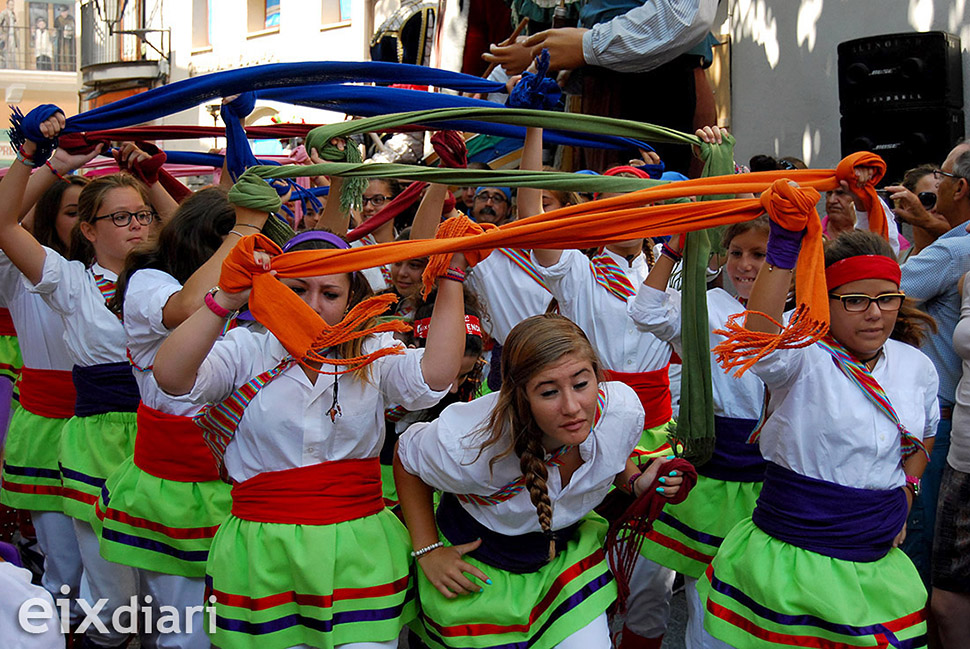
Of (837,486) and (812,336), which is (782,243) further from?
(837,486)

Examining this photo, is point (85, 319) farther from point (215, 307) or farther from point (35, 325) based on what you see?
point (215, 307)

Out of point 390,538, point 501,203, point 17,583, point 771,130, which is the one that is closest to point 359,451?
point 390,538

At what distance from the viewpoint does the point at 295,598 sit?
112 inches

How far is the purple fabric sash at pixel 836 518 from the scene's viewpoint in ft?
9.27

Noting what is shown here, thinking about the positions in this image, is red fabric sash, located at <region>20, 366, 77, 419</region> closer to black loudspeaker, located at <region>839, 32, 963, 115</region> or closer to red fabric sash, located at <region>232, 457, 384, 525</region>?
red fabric sash, located at <region>232, 457, 384, 525</region>

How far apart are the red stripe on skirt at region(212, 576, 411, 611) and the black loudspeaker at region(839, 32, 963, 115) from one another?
13.9 feet

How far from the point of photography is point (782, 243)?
255cm

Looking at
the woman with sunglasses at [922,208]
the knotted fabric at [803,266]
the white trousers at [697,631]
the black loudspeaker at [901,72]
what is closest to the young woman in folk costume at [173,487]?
the white trousers at [697,631]

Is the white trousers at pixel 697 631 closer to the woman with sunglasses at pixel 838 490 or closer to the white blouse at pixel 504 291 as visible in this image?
the woman with sunglasses at pixel 838 490

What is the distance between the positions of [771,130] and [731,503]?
478cm

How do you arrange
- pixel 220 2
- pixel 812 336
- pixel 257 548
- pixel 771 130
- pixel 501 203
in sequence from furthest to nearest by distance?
pixel 220 2
pixel 771 130
pixel 501 203
pixel 257 548
pixel 812 336

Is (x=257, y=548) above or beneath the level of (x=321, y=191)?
beneath

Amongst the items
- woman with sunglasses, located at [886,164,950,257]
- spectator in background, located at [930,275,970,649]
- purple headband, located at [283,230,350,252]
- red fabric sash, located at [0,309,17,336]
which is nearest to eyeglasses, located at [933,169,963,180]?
woman with sunglasses, located at [886,164,950,257]

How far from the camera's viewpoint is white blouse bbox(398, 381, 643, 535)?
9.39 ft
